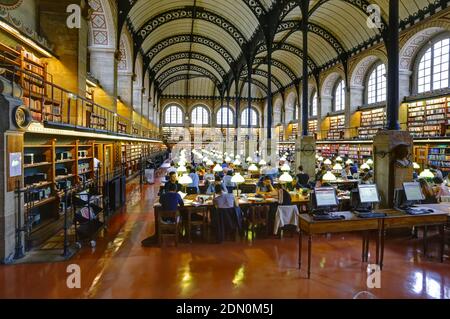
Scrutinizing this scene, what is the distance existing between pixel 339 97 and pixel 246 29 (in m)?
8.91

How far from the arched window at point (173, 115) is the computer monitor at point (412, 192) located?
32812 millimetres

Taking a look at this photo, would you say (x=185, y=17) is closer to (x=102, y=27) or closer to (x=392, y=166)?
(x=102, y=27)

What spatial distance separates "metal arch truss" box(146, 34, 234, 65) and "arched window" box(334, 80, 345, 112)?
8448 millimetres

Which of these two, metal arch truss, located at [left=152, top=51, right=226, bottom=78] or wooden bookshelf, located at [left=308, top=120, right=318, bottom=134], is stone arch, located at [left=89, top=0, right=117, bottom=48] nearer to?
metal arch truss, located at [left=152, top=51, right=226, bottom=78]

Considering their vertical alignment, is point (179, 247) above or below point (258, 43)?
below

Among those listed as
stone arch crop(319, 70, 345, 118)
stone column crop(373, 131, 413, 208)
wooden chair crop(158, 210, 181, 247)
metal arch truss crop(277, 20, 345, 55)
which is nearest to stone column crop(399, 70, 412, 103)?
metal arch truss crop(277, 20, 345, 55)

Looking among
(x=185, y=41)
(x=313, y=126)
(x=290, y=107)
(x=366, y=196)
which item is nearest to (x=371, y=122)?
(x=313, y=126)

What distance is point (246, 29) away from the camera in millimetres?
18000

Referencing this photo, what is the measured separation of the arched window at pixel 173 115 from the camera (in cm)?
3622

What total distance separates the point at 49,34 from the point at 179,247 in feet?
23.1

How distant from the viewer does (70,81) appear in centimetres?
816

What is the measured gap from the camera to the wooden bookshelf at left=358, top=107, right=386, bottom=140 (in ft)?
53.9
